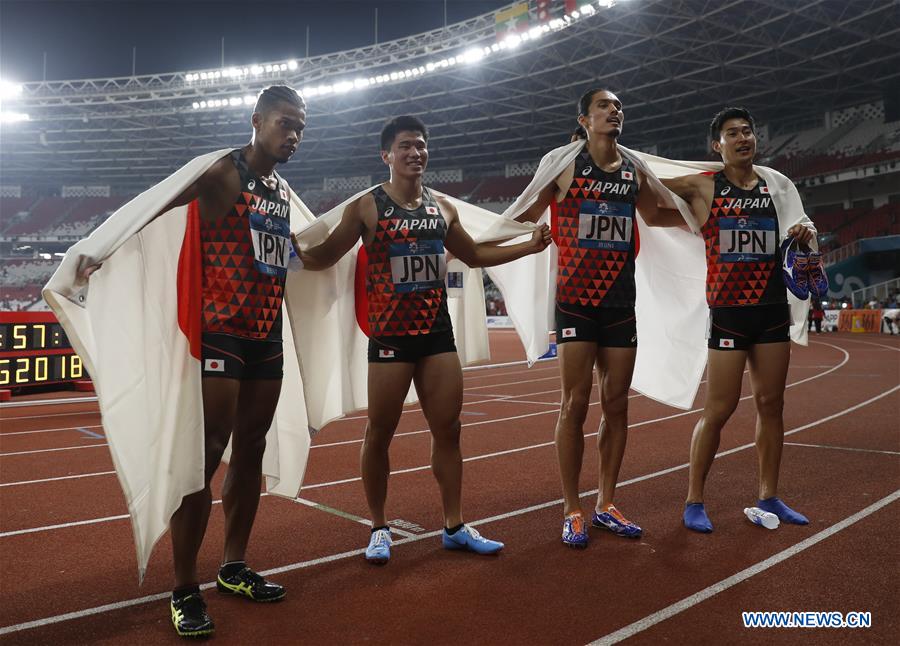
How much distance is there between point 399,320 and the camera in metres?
3.28

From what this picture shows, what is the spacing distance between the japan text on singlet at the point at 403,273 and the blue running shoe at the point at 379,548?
0.99 m

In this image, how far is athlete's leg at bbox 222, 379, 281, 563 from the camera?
2803 mm

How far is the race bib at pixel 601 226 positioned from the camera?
11.8 feet

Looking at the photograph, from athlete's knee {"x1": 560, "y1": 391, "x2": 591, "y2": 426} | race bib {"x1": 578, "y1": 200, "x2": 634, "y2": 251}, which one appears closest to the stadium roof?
race bib {"x1": 578, "y1": 200, "x2": 634, "y2": 251}

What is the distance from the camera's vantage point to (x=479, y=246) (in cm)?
372

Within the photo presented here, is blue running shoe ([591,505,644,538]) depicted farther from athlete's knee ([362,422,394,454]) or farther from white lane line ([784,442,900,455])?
white lane line ([784,442,900,455])

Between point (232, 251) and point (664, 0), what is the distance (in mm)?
23356

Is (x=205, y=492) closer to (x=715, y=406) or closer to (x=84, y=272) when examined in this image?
(x=84, y=272)

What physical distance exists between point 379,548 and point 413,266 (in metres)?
1.38

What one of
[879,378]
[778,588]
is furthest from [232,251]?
[879,378]

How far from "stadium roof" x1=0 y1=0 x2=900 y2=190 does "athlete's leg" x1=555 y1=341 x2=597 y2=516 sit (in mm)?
22309

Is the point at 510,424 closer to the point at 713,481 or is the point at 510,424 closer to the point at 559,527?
the point at 713,481

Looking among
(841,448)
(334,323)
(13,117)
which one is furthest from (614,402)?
(13,117)

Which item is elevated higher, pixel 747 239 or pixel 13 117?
pixel 13 117
